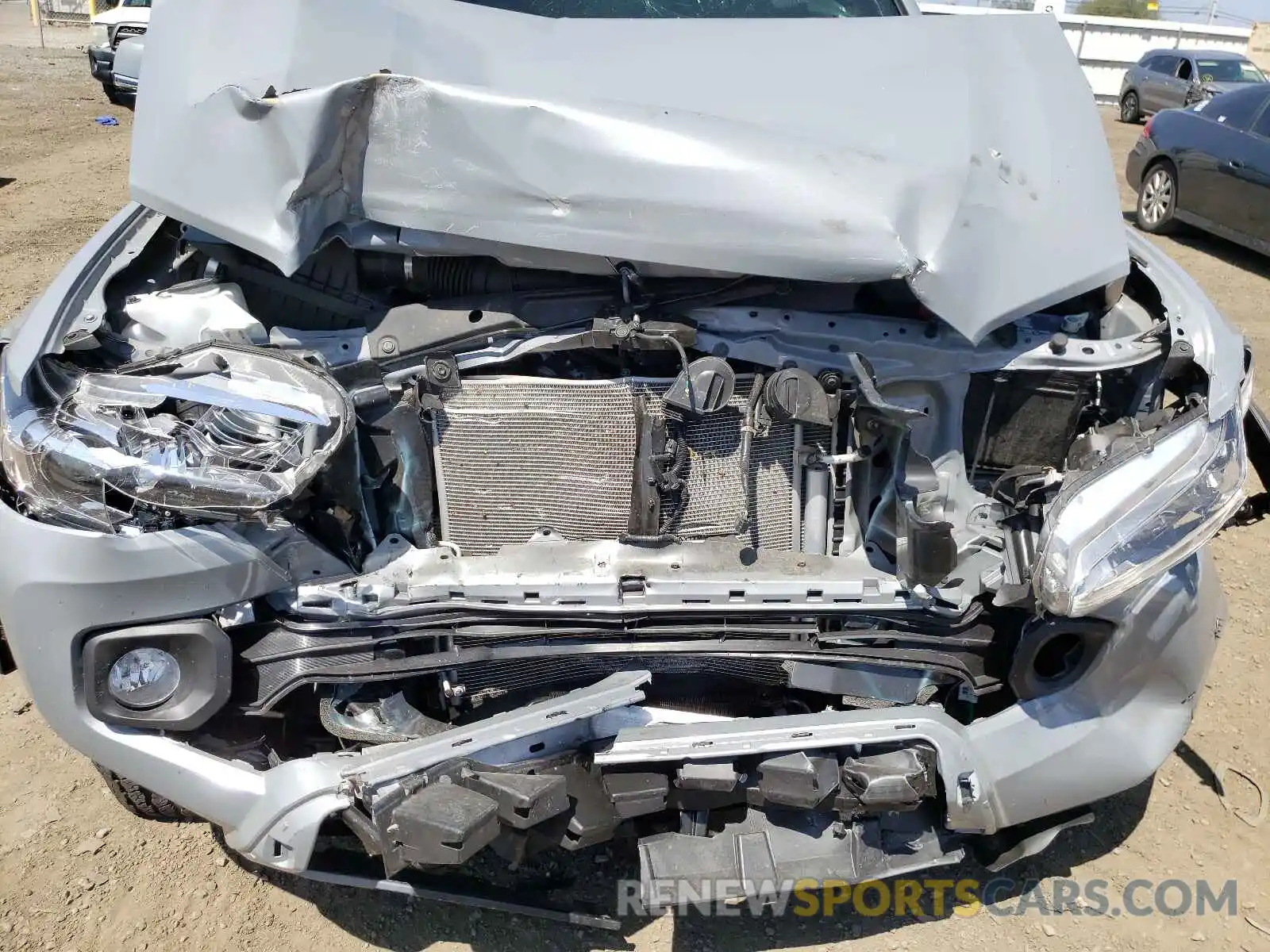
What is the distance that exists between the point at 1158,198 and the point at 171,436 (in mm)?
8921

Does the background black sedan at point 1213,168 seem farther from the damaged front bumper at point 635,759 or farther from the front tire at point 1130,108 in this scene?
the front tire at point 1130,108

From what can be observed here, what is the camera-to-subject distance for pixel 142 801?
2547 mm

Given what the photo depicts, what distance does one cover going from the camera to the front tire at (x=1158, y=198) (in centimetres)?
848

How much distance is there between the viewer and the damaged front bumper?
79.1 inches

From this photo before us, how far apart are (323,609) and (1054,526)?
156 cm

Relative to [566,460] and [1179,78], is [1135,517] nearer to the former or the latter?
[566,460]

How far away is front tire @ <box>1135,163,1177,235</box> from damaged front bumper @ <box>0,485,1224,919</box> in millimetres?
7370

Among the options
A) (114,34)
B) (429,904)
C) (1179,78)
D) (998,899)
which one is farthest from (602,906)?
(1179,78)

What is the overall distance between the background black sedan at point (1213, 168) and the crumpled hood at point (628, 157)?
622cm

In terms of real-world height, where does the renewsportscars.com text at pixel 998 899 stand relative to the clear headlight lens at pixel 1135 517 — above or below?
below

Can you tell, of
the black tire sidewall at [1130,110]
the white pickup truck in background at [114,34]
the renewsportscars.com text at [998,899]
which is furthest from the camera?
the black tire sidewall at [1130,110]

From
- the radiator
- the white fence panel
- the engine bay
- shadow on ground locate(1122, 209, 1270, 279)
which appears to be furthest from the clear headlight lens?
the white fence panel

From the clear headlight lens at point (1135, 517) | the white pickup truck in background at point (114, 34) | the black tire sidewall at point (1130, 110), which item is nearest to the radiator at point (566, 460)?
the clear headlight lens at point (1135, 517)

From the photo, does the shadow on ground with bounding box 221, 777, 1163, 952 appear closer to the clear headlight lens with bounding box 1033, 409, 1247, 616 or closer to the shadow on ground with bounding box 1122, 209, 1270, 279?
the clear headlight lens with bounding box 1033, 409, 1247, 616
